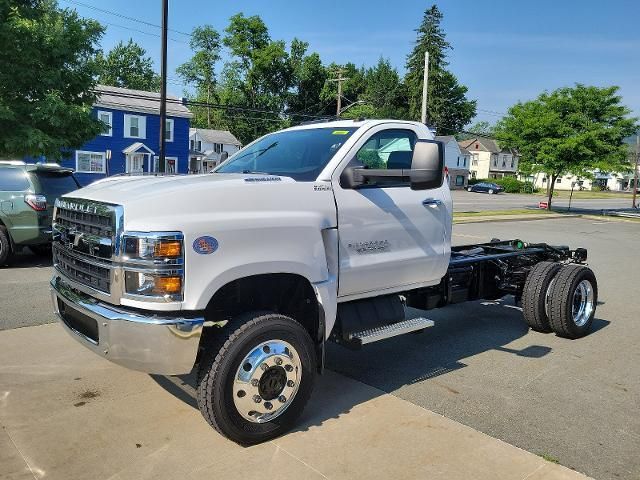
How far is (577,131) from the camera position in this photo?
1193 inches

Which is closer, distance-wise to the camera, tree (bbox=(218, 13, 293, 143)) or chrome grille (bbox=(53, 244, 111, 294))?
chrome grille (bbox=(53, 244, 111, 294))

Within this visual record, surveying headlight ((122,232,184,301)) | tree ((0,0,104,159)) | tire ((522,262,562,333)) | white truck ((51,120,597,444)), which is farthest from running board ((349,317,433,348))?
tree ((0,0,104,159))

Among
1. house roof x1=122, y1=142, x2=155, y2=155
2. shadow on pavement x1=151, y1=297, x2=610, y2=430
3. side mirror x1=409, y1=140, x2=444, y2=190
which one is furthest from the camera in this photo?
house roof x1=122, y1=142, x2=155, y2=155

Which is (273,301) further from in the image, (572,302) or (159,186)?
(572,302)

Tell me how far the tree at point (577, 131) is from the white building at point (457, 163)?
137ft

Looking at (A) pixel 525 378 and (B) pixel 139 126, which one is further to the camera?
(B) pixel 139 126

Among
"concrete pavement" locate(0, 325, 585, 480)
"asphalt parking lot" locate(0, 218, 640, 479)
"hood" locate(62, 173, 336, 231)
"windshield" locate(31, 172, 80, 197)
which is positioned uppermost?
"hood" locate(62, 173, 336, 231)

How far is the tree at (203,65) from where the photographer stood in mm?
75875

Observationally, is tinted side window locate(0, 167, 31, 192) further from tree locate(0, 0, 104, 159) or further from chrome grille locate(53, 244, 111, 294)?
chrome grille locate(53, 244, 111, 294)

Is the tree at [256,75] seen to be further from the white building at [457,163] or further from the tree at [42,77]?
the tree at [42,77]

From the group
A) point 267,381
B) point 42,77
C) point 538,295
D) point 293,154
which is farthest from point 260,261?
point 42,77

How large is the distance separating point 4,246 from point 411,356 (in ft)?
23.5

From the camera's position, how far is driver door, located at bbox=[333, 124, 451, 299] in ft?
13.7

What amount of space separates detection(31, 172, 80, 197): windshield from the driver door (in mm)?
7027
